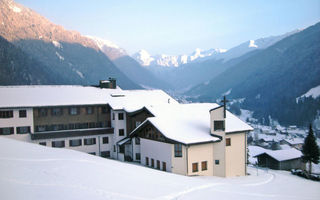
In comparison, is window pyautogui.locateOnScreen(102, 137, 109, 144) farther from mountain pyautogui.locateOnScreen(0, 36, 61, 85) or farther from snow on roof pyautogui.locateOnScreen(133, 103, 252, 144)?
mountain pyautogui.locateOnScreen(0, 36, 61, 85)

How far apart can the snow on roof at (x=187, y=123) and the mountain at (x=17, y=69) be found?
119m

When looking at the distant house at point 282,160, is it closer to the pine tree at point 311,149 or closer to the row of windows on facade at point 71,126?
the pine tree at point 311,149

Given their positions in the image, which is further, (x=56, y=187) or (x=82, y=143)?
(x=82, y=143)

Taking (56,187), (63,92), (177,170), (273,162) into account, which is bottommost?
(273,162)

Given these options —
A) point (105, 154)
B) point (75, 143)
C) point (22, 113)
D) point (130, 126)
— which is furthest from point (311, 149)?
point (22, 113)

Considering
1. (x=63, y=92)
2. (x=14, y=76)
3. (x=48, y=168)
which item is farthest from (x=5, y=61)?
(x=48, y=168)

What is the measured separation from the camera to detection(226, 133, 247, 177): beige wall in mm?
34219

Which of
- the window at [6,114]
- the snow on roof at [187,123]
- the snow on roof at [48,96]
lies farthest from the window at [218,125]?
the window at [6,114]

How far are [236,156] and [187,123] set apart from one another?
6964 millimetres

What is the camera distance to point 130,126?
143ft

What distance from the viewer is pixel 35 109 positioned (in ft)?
135

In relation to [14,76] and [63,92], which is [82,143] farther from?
[14,76]

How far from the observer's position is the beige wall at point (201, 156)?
30.7m

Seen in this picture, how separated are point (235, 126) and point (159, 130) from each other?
9.42 metres
